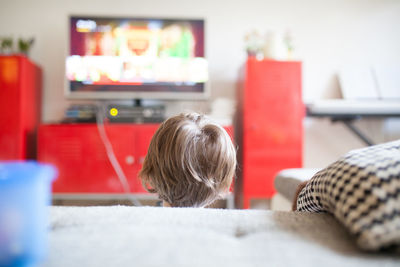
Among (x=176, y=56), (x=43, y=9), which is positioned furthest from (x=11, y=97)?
(x=176, y=56)

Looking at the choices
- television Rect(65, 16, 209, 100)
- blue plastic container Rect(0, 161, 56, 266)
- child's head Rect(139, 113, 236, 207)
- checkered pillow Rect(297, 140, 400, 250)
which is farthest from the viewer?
television Rect(65, 16, 209, 100)

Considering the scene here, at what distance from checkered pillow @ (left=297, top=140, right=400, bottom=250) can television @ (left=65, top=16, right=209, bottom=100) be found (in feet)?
6.16

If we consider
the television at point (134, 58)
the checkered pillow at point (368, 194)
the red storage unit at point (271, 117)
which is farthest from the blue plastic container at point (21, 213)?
the television at point (134, 58)

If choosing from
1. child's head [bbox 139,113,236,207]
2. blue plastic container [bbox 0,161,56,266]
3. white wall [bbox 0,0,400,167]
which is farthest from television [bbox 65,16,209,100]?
blue plastic container [bbox 0,161,56,266]

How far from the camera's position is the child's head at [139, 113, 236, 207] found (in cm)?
72

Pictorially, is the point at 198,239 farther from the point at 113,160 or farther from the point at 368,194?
the point at 113,160

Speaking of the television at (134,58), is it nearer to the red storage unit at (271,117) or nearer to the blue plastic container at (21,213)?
the red storage unit at (271,117)

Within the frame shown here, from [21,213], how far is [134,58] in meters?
2.14

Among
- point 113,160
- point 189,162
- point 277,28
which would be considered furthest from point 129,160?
point 277,28

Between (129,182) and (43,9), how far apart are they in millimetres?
1720

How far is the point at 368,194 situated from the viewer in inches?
15.8

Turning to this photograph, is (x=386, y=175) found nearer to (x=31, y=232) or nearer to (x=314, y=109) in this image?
(x=31, y=232)

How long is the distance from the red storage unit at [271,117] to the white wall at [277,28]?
1.54 ft

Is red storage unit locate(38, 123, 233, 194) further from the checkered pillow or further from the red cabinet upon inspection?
the checkered pillow
